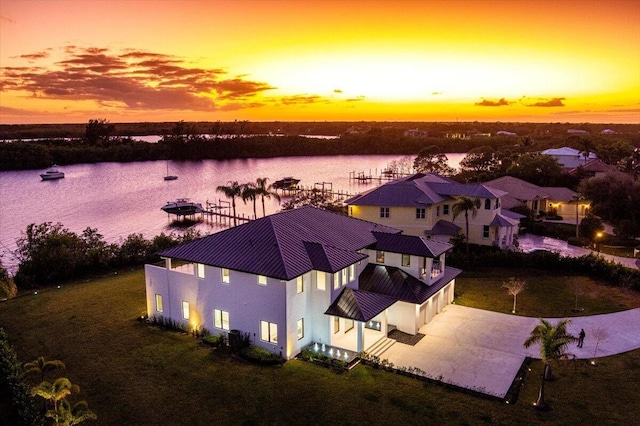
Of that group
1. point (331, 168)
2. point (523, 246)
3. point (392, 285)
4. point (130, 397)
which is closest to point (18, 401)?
point (130, 397)

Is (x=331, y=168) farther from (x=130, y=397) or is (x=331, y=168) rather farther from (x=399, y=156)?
(x=130, y=397)

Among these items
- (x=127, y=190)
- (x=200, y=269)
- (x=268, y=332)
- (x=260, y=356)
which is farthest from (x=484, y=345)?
(x=127, y=190)

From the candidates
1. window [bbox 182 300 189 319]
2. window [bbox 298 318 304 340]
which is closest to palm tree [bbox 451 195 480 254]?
window [bbox 298 318 304 340]

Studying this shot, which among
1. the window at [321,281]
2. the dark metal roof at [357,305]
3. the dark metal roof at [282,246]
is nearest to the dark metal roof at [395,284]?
the dark metal roof at [357,305]

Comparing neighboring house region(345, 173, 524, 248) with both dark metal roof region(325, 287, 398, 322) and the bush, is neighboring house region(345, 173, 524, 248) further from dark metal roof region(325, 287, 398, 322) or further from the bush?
the bush

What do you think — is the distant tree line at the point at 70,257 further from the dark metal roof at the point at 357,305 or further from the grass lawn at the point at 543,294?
the grass lawn at the point at 543,294

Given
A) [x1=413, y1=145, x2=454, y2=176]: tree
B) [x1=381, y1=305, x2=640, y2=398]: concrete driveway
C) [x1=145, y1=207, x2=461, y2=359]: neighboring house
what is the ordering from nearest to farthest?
[x1=381, y1=305, x2=640, y2=398]: concrete driveway
[x1=145, y1=207, x2=461, y2=359]: neighboring house
[x1=413, y1=145, x2=454, y2=176]: tree
